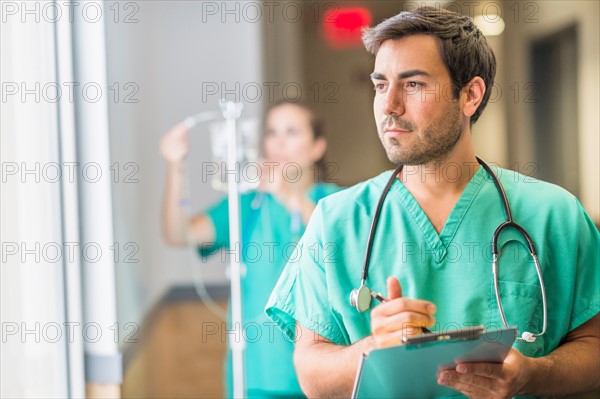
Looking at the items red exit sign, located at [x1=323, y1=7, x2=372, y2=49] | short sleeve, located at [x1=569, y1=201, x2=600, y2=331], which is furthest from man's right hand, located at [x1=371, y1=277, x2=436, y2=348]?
red exit sign, located at [x1=323, y1=7, x2=372, y2=49]

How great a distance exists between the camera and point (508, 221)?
1128 mm

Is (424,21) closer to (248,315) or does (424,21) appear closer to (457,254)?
(457,254)

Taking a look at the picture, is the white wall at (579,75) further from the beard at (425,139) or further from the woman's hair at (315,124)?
the beard at (425,139)

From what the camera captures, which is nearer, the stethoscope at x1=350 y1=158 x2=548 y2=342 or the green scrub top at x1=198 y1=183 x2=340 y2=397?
the stethoscope at x1=350 y1=158 x2=548 y2=342

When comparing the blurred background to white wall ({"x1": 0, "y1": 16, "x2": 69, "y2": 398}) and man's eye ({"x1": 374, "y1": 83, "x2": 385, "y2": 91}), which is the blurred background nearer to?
white wall ({"x1": 0, "y1": 16, "x2": 69, "y2": 398})

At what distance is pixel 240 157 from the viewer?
1.74m

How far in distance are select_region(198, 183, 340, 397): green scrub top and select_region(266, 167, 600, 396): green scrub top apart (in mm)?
506

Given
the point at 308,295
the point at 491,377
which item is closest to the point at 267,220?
the point at 308,295

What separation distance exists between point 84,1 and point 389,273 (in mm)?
771

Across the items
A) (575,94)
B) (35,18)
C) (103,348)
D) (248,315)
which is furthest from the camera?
(575,94)

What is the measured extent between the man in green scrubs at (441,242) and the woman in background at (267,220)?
0.52 m

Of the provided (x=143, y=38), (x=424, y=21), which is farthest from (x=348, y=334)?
(x=143, y=38)

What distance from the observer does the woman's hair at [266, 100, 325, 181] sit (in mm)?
1812

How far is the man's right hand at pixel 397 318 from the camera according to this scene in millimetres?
968
